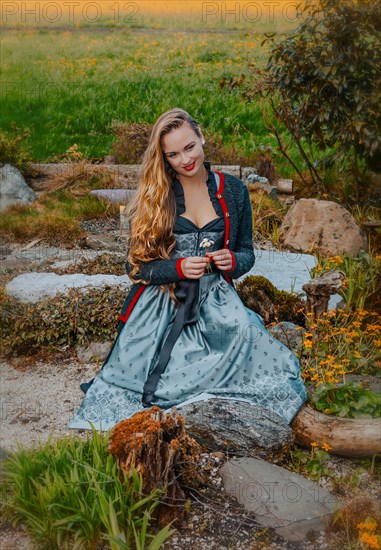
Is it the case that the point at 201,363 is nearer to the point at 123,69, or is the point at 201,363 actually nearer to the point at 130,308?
the point at 130,308

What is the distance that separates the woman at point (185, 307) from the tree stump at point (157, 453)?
61 centimetres

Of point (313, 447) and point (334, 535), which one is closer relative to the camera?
point (334, 535)

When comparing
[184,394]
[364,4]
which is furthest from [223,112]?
[184,394]

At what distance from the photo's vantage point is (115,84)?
10602mm

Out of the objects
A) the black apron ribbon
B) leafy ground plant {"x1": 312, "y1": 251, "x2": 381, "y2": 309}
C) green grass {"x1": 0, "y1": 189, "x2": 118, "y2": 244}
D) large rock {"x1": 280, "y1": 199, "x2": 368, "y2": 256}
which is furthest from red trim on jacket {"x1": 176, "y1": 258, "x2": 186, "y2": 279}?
green grass {"x1": 0, "y1": 189, "x2": 118, "y2": 244}

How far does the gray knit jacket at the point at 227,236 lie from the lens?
13.3ft

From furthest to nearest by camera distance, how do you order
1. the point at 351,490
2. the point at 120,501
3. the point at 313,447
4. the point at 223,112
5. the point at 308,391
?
the point at 223,112 < the point at 308,391 < the point at 313,447 < the point at 351,490 < the point at 120,501

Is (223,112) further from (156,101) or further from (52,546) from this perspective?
(52,546)

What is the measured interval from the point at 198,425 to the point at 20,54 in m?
9.30

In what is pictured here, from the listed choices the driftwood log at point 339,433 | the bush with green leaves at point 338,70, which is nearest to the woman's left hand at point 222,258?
the driftwood log at point 339,433

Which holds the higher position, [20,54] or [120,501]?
[20,54]

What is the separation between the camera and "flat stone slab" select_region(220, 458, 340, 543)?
121 inches

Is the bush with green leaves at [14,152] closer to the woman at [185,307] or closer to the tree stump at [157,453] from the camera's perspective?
the woman at [185,307]

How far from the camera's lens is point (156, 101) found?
10156 millimetres
